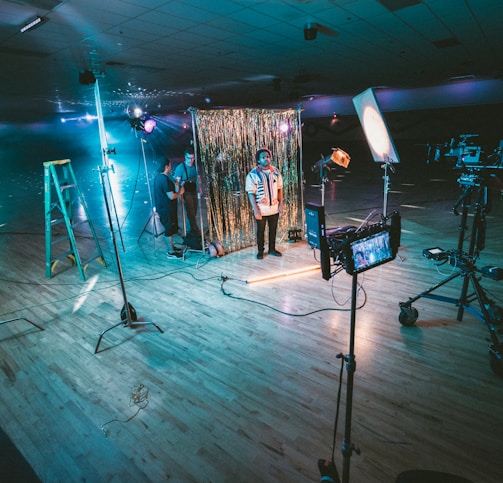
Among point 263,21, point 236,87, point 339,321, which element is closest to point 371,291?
point 339,321

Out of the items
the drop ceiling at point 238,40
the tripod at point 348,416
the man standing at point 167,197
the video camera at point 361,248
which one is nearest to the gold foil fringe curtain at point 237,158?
the man standing at point 167,197

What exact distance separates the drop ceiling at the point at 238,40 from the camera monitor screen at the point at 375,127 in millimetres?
2214

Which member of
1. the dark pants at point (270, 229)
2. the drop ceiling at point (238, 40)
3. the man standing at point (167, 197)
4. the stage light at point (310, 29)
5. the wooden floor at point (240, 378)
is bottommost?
the wooden floor at point (240, 378)

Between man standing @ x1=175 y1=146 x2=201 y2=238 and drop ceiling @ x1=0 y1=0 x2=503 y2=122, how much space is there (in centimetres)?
215

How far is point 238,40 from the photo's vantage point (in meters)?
6.54

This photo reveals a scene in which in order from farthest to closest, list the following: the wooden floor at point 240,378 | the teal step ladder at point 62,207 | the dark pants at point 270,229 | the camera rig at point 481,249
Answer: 1. the dark pants at point 270,229
2. the teal step ladder at point 62,207
3. the camera rig at point 481,249
4. the wooden floor at point 240,378

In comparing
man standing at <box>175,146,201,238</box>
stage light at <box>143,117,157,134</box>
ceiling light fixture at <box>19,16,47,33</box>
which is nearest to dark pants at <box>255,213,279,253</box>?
man standing at <box>175,146,201,238</box>

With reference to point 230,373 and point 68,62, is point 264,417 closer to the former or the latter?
point 230,373

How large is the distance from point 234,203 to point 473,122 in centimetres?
1555

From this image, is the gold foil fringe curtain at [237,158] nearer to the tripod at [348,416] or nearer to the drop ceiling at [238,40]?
the drop ceiling at [238,40]

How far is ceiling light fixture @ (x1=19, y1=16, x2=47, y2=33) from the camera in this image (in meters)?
4.86

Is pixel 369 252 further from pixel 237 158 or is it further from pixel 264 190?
pixel 237 158

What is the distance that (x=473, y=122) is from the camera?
51.2 ft

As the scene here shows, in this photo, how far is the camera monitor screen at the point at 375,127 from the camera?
3225 millimetres
